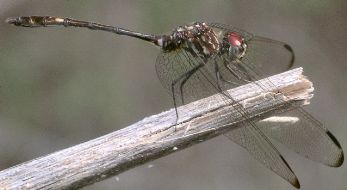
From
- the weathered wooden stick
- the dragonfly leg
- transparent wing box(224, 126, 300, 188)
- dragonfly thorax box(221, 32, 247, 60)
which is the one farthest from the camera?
dragonfly thorax box(221, 32, 247, 60)

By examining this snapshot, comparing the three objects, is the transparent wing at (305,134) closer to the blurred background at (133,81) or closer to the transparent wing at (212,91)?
the transparent wing at (212,91)

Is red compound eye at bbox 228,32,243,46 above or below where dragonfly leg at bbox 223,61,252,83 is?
above

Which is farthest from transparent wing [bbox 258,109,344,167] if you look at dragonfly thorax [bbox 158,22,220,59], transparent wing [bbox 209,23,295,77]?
dragonfly thorax [bbox 158,22,220,59]

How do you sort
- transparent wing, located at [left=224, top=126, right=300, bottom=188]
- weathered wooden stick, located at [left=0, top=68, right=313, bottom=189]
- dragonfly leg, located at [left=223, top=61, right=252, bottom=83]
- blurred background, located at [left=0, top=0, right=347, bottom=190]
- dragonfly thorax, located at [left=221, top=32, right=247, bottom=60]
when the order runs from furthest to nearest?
blurred background, located at [left=0, top=0, right=347, bottom=190] < dragonfly thorax, located at [left=221, top=32, right=247, bottom=60] < dragonfly leg, located at [left=223, top=61, right=252, bottom=83] < transparent wing, located at [left=224, top=126, right=300, bottom=188] < weathered wooden stick, located at [left=0, top=68, right=313, bottom=189]

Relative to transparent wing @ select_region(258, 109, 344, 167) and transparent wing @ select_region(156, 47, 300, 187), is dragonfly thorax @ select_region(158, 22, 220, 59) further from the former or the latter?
transparent wing @ select_region(258, 109, 344, 167)

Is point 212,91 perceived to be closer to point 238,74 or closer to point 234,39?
point 238,74

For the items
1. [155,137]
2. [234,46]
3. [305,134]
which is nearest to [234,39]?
[234,46]
